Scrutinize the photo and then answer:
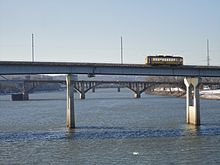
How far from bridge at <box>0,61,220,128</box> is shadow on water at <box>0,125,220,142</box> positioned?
14.5 feet

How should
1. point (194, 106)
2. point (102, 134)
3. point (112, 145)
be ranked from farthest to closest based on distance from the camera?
1. point (194, 106)
2. point (102, 134)
3. point (112, 145)

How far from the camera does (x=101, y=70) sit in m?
66.4

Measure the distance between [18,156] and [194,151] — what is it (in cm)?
1522

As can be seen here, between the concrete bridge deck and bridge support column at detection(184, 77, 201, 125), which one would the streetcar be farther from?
bridge support column at detection(184, 77, 201, 125)

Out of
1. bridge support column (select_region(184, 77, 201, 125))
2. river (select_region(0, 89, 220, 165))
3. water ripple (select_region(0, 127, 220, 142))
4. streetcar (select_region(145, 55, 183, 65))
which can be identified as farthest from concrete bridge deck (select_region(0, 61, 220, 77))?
water ripple (select_region(0, 127, 220, 142))

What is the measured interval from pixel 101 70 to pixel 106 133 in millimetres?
10642

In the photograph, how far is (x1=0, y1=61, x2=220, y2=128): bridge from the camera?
61.6 metres

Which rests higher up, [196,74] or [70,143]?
[196,74]

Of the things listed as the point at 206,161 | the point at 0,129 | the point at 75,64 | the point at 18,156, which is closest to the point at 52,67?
A: the point at 75,64

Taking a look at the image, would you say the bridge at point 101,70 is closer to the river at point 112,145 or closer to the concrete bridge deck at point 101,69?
the concrete bridge deck at point 101,69

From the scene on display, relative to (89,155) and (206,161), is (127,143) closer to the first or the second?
(89,155)

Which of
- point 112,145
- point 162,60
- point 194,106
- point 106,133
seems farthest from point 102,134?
point 194,106

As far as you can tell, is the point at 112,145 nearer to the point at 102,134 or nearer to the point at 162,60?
the point at 102,134

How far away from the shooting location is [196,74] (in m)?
69.9
